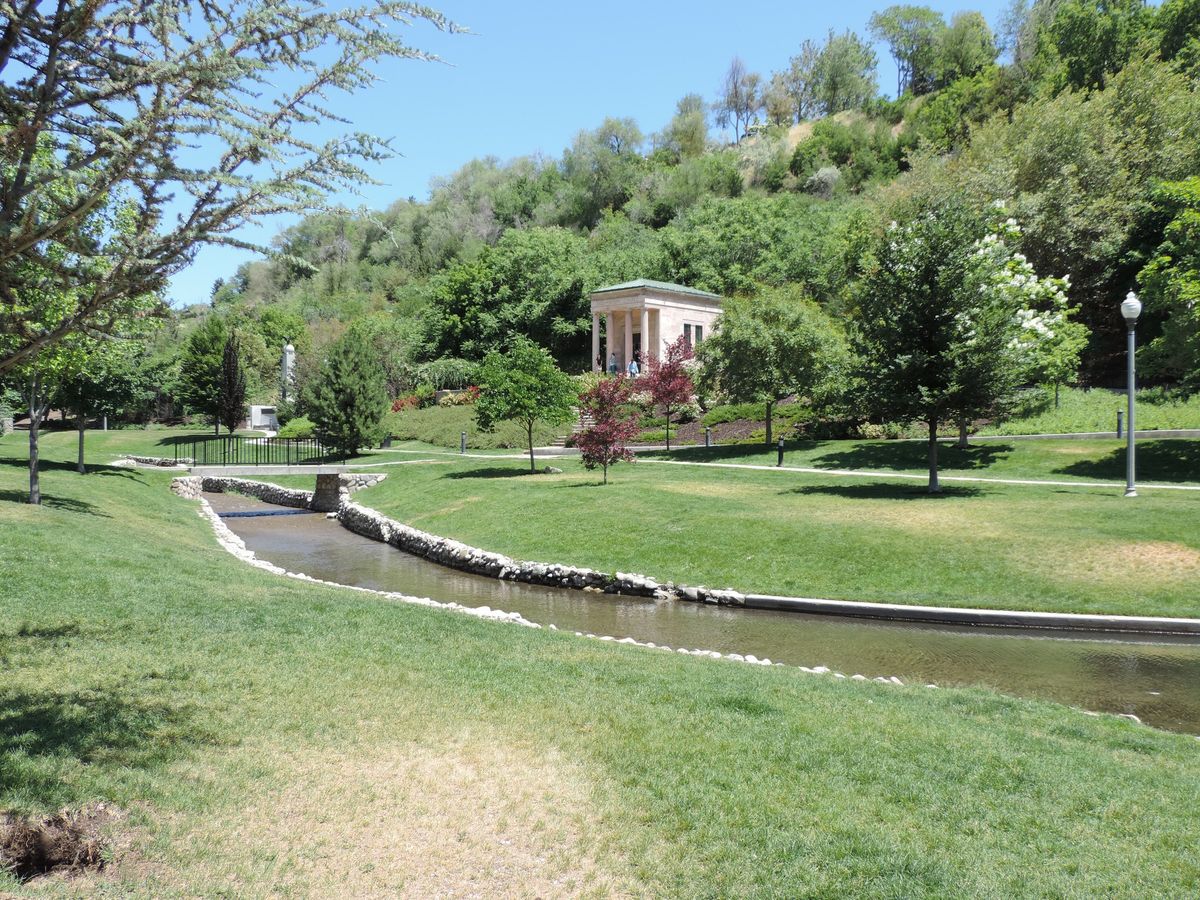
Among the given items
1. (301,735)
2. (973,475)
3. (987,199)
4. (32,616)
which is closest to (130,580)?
(32,616)

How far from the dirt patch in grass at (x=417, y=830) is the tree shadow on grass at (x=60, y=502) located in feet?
51.3

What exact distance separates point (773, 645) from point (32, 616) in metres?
9.27

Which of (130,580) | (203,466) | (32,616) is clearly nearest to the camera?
(32,616)

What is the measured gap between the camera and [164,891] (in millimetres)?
4270

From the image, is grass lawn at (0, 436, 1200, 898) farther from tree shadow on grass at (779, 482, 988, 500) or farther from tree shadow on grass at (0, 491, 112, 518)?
tree shadow on grass at (779, 482, 988, 500)

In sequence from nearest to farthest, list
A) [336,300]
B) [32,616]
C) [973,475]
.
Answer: [32,616]
[973,475]
[336,300]

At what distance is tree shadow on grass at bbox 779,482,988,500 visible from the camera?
69.7ft

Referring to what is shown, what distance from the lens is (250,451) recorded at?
41.1 meters

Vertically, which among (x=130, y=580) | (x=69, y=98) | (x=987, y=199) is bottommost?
(x=130, y=580)

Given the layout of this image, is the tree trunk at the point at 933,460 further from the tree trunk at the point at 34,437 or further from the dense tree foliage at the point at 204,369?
the dense tree foliage at the point at 204,369

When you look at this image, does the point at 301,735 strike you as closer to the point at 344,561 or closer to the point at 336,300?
the point at 344,561

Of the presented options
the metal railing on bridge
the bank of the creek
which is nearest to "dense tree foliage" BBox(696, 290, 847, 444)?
the bank of the creek

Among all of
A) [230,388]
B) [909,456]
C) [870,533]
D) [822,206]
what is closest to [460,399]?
[230,388]

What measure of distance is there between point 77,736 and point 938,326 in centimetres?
2058
